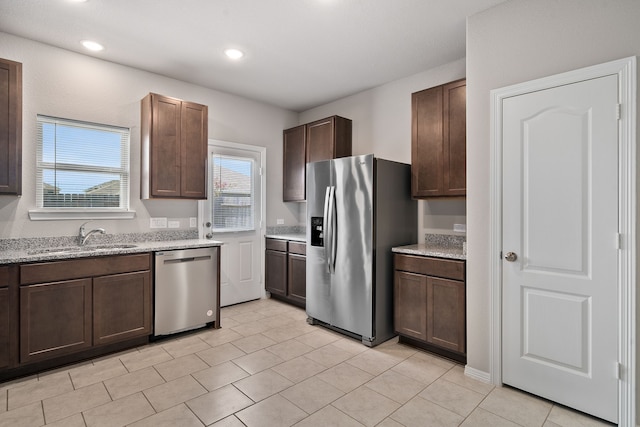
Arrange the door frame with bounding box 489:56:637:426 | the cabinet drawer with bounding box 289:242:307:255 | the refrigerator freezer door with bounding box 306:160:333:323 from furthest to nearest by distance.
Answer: the cabinet drawer with bounding box 289:242:307:255 → the refrigerator freezer door with bounding box 306:160:333:323 → the door frame with bounding box 489:56:637:426

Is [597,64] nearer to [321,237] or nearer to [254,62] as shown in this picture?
[321,237]

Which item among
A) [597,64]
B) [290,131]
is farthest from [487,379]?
[290,131]

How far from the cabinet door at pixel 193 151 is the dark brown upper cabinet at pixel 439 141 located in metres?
2.35

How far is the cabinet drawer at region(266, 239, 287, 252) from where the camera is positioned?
4.57m

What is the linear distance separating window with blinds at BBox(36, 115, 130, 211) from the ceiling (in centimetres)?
78

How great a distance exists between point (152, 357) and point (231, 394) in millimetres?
1054

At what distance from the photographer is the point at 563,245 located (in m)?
2.19

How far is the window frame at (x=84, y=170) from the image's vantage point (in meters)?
3.12

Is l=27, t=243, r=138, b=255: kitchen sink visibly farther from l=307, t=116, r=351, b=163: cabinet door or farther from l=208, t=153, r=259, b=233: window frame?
l=307, t=116, r=351, b=163: cabinet door

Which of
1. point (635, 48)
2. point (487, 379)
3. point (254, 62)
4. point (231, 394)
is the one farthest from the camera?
point (254, 62)

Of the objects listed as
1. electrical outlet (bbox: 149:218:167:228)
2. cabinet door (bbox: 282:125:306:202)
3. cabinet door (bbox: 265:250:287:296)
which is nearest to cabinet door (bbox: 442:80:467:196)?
cabinet door (bbox: 282:125:306:202)

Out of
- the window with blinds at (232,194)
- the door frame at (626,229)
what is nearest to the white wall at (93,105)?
the window with blinds at (232,194)

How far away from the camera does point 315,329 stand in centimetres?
367

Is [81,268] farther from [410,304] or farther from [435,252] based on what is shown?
[435,252]
